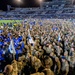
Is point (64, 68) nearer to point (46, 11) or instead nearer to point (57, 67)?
point (57, 67)

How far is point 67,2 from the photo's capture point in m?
85.9

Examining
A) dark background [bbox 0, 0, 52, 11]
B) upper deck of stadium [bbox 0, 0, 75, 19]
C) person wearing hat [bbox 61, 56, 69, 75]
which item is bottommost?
person wearing hat [bbox 61, 56, 69, 75]

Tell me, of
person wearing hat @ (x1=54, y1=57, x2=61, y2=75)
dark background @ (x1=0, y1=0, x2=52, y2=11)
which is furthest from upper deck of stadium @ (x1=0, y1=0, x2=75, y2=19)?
person wearing hat @ (x1=54, y1=57, x2=61, y2=75)

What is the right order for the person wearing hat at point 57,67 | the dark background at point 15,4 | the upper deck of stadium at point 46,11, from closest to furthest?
the person wearing hat at point 57,67
the upper deck of stadium at point 46,11
the dark background at point 15,4

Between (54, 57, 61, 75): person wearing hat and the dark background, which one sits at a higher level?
the dark background

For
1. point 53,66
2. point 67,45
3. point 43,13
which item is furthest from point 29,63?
point 43,13

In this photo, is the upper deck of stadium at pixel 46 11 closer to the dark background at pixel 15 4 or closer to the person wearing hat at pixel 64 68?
the dark background at pixel 15 4

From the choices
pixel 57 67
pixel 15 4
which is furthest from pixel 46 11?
pixel 57 67

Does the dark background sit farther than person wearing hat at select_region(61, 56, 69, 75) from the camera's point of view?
Yes

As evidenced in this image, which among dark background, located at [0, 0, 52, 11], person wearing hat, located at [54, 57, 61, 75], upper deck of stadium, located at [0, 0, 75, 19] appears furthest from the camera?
dark background, located at [0, 0, 52, 11]

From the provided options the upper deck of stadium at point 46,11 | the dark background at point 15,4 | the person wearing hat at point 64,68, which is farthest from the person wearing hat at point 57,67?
the dark background at point 15,4

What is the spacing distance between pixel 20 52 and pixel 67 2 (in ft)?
248

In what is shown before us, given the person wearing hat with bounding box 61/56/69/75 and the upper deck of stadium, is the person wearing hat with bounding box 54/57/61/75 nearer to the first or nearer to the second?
the person wearing hat with bounding box 61/56/69/75

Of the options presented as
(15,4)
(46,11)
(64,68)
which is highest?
(15,4)
